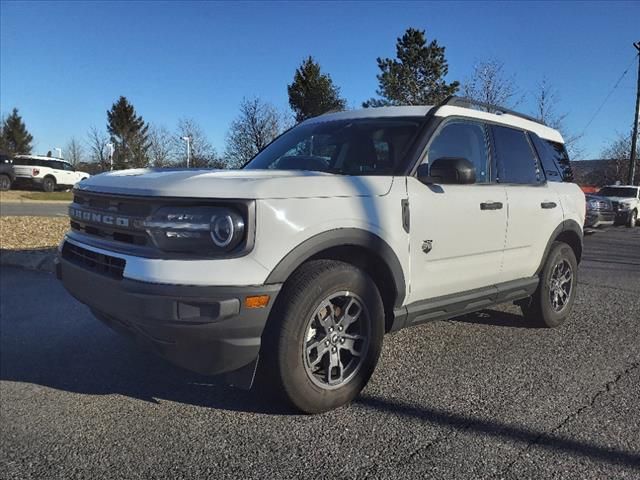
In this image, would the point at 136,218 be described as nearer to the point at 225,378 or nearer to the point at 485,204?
the point at 225,378

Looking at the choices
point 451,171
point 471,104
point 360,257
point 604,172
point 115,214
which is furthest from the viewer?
point 604,172

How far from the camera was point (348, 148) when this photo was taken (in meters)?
4.11

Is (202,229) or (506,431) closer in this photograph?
(202,229)

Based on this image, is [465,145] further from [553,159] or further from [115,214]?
[115,214]

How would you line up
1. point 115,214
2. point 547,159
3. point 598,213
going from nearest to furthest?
point 115,214 < point 547,159 < point 598,213

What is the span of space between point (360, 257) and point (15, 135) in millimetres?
64739

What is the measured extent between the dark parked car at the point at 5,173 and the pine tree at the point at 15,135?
32.2 m

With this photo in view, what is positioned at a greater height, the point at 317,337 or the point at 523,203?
the point at 523,203

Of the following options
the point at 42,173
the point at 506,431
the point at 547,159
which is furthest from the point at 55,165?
the point at 506,431

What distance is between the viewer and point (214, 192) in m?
2.78

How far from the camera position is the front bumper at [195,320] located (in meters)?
2.69

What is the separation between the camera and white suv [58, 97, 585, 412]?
2.76m

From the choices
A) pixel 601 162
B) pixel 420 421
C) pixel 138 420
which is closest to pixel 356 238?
pixel 420 421

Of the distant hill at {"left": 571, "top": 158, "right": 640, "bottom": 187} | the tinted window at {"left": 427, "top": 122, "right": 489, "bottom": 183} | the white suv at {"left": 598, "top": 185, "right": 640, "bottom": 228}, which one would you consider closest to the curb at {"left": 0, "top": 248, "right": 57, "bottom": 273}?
the tinted window at {"left": 427, "top": 122, "right": 489, "bottom": 183}
